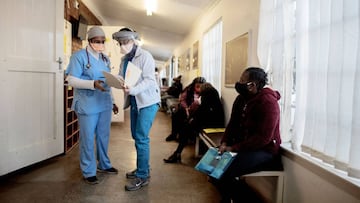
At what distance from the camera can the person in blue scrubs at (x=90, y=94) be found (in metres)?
2.52

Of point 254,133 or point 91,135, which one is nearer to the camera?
point 254,133

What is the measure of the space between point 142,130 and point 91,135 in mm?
524

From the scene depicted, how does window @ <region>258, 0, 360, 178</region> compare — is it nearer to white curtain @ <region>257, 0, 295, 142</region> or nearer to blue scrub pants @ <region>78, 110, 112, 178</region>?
white curtain @ <region>257, 0, 295, 142</region>

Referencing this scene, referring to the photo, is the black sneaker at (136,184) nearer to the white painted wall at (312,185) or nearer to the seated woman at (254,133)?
the seated woman at (254,133)

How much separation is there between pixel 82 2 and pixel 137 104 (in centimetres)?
359

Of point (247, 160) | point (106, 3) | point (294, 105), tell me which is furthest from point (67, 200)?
point (106, 3)

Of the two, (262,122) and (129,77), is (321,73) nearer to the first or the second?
(262,122)

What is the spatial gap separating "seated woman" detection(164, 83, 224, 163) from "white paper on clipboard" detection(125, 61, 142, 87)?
1263mm

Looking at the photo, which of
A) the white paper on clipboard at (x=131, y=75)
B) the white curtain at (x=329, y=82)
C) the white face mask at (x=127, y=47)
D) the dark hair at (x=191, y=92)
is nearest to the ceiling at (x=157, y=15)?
the dark hair at (x=191, y=92)

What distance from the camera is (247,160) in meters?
1.87

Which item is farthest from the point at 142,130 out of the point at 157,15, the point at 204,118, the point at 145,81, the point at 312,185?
the point at 157,15

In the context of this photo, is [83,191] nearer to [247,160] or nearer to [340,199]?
[247,160]

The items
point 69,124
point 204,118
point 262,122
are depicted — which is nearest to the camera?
point 262,122

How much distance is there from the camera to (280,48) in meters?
1.98
